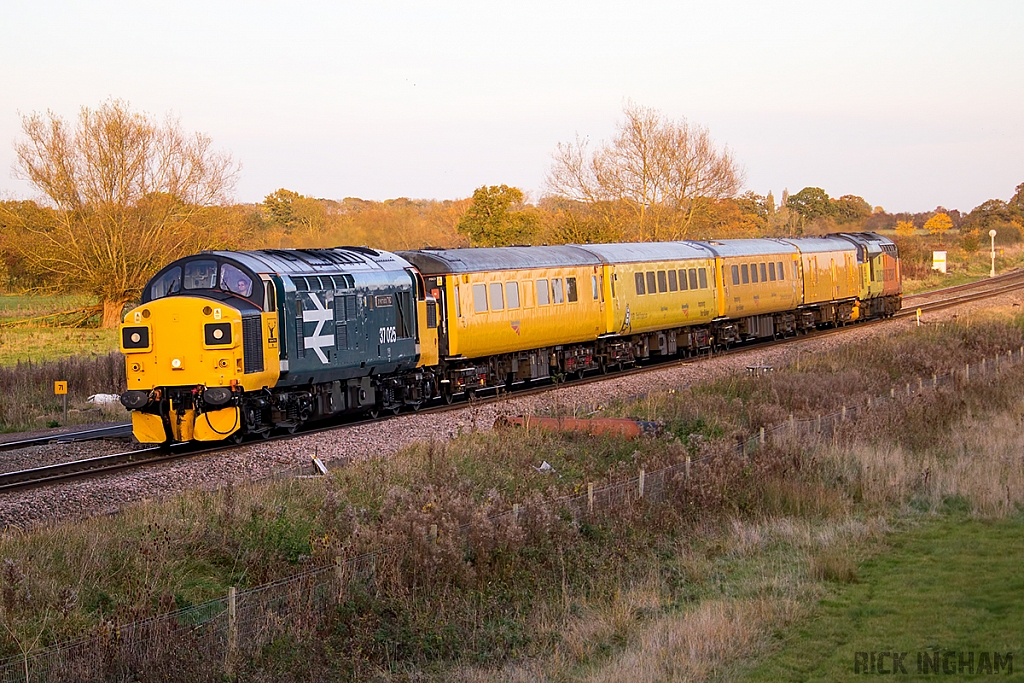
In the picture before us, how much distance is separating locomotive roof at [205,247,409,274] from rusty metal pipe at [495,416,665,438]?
15.0ft

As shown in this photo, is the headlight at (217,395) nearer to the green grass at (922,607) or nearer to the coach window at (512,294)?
the coach window at (512,294)

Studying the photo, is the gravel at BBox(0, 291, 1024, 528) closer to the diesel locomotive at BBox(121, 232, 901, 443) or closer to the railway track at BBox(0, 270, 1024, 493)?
the railway track at BBox(0, 270, 1024, 493)

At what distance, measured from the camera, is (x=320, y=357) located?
18859 mm

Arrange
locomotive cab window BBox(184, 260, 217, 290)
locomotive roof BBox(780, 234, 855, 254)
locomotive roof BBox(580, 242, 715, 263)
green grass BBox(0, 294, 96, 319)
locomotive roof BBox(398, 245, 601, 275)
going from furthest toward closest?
green grass BBox(0, 294, 96, 319), locomotive roof BBox(780, 234, 855, 254), locomotive roof BBox(580, 242, 715, 263), locomotive roof BBox(398, 245, 601, 275), locomotive cab window BBox(184, 260, 217, 290)

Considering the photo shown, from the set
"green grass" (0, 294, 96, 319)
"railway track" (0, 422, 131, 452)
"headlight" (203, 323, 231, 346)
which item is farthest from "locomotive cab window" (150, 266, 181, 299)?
"green grass" (0, 294, 96, 319)

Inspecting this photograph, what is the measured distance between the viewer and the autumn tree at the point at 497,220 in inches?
2069

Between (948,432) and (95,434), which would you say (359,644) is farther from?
(948,432)

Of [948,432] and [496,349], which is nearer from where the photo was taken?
[948,432]

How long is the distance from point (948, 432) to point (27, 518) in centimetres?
1587

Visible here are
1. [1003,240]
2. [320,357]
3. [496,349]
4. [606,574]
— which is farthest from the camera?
[1003,240]

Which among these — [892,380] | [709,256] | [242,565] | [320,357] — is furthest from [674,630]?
[709,256]

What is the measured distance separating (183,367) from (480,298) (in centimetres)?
806

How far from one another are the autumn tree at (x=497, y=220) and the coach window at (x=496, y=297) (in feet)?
91.3

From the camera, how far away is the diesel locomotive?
17.4m
